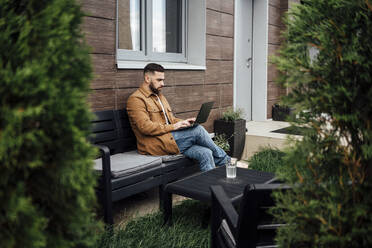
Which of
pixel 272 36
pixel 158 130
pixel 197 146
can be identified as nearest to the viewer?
pixel 158 130

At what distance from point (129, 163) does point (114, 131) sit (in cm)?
67

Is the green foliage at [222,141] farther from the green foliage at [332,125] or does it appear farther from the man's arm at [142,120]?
the green foliage at [332,125]

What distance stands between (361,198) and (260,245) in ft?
2.62

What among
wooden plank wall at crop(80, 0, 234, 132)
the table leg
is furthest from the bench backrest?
the table leg

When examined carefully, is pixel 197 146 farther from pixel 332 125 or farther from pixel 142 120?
pixel 332 125

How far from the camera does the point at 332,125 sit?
1148mm

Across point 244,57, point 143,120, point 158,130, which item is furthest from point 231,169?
point 244,57

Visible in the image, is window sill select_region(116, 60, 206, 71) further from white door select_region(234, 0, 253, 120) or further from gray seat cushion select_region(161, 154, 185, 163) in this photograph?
white door select_region(234, 0, 253, 120)

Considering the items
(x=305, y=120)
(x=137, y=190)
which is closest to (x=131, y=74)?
(x=137, y=190)

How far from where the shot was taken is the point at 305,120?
3.94 ft

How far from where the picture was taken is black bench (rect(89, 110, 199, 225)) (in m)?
3.22

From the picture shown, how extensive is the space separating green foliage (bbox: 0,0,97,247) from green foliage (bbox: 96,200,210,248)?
1780 mm

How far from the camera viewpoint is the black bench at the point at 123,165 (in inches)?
127

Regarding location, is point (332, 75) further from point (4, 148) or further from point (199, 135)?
point (199, 135)
